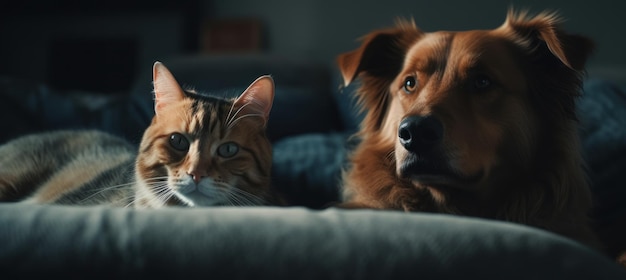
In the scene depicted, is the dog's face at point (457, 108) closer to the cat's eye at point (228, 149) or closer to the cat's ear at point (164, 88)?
the cat's eye at point (228, 149)

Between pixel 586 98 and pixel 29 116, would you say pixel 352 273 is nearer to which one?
pixel 586 98

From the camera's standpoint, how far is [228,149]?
3.59 ft

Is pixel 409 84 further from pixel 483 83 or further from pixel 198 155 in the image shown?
pixel 198 155

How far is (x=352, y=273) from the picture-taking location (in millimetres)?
655

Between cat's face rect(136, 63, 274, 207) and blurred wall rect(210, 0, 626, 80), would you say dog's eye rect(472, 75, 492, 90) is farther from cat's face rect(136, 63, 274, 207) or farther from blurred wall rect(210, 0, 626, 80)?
blurred wall rect(210, 0, 626, 80)

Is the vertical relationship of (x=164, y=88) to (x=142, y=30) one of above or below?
above

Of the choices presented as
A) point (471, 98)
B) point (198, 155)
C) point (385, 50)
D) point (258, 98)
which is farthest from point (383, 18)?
point (198, 155)

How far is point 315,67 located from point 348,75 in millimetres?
1685

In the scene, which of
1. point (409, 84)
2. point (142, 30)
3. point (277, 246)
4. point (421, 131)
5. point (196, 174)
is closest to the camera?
point (277, 246)

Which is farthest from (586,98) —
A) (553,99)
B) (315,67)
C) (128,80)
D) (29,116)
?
(128,80)

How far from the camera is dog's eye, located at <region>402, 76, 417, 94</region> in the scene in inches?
55.5

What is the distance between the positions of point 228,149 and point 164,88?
0.17 metres

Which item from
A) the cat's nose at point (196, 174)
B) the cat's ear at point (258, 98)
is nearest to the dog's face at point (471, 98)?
the cat's ear at point (258, 98)

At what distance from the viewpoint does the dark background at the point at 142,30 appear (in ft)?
12.1
